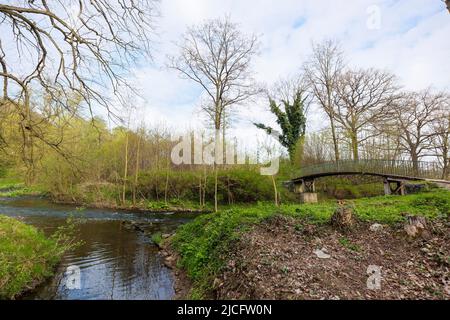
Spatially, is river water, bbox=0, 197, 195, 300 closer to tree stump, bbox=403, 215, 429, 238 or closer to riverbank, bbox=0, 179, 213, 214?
tree stump, bbox=403, 215, 429, 238

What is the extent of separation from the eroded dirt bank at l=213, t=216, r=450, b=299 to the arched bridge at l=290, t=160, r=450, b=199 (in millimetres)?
8917

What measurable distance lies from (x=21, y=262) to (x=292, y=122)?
79.6ft

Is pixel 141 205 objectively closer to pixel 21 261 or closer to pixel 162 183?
pixel 162 183

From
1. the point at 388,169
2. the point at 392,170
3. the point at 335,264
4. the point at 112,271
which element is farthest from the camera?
the point at 388,169

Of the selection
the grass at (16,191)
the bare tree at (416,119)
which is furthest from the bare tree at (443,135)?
the grass at (16,191)

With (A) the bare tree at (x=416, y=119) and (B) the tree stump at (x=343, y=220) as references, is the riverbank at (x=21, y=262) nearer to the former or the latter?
(B) the tree stump at (x=343, y=220)

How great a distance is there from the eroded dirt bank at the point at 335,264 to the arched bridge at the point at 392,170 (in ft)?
29.3

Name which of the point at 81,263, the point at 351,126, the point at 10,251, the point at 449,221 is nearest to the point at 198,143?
the point at 351,126

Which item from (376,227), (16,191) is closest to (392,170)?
(376,227)

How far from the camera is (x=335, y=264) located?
4.45 meters

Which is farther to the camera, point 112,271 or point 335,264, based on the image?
point 112,271

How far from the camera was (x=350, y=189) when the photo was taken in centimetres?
2288

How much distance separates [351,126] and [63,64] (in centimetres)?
2320

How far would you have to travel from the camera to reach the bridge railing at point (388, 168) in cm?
1371
